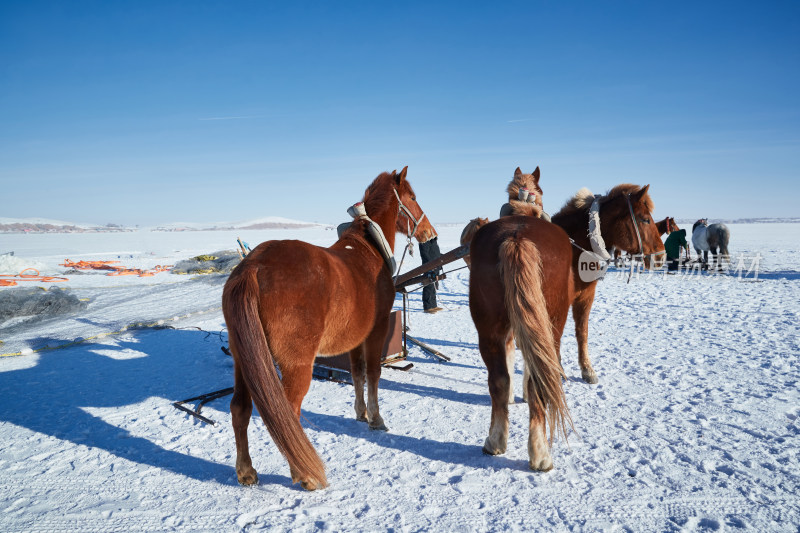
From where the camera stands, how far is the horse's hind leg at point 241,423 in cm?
279

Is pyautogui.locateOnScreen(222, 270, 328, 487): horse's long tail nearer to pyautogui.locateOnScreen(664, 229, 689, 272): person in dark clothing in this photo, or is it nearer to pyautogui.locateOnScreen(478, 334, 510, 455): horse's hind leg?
pyautogui.locateOnScreen(478, 334, 510, 455): horse's hind leg

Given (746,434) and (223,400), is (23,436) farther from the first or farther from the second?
(746,434)

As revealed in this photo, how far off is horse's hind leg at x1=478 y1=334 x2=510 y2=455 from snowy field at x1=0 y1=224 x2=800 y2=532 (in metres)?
0.14

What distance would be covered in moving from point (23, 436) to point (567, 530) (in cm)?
438

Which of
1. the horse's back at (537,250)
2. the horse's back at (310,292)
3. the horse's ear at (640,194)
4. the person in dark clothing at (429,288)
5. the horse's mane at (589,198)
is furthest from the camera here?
the person in dark clothing at (429,288)

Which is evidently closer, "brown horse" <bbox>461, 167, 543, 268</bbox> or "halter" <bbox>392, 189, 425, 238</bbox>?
"brown horse" <bbox>461, 167, 543, 268</bbox>

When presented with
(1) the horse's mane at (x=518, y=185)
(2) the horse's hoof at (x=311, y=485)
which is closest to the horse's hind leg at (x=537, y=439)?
(2) the horse's hoof at (x=311, y=485)

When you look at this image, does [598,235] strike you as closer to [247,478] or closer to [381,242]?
[381,242]

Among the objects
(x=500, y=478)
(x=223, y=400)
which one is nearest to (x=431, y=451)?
(x=500, y=478)

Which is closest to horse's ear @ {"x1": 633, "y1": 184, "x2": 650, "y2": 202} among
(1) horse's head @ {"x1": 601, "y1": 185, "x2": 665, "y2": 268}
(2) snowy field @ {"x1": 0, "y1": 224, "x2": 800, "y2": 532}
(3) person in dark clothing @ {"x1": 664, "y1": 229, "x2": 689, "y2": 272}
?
(1) horse's head @ {"x1": 601, "y1": 185, "x2": 665, "y2": 268}

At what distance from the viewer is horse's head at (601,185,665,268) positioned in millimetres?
4336

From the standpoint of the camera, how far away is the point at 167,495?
9.08 ft

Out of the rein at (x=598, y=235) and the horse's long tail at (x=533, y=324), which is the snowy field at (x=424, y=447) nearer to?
the horse's long tail at (x=533, y=324)

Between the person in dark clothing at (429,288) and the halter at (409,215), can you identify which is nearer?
the halter at (409,215)
